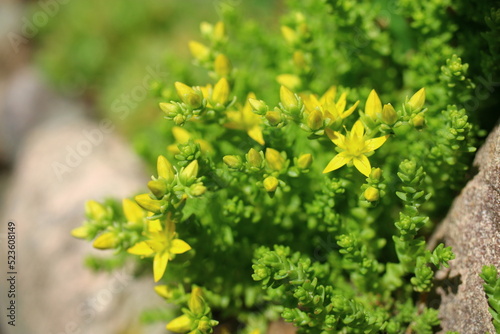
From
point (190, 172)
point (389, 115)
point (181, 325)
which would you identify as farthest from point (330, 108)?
point (181, 325)

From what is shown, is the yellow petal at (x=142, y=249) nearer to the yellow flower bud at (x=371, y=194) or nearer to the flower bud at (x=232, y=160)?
the flower bud at (x=232, y=160)

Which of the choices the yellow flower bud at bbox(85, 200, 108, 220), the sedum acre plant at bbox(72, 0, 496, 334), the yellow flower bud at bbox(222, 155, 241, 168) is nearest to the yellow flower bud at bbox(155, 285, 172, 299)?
the sedum acre plant at bbox(72, 0, 496, 334)

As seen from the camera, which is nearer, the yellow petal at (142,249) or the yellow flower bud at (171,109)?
the yellow flower bud at (171,109)

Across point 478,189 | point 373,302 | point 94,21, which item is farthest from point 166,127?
point 94,21

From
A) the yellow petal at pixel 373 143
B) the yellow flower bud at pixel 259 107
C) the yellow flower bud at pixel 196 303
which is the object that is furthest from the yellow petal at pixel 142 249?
the yellow petal at pixel 373 143

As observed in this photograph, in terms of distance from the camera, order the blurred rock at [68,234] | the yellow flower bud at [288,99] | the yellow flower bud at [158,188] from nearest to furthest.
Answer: the yellow flower bud at [158,188]
the yellow flower bud at [288,99]
the blurred rock at [68,234]

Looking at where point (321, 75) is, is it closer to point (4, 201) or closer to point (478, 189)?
point (478, 189)

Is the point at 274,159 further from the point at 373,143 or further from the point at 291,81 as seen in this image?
the point at 291,81

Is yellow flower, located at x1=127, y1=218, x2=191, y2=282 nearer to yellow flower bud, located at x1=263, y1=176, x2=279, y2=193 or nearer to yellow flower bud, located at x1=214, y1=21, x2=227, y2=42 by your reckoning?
yellow flower bud, located at x1=263, y1=176, x2=279, y2=193

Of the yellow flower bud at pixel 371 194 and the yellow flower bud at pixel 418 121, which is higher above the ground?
the yellow flower bud at pixel 418 121
